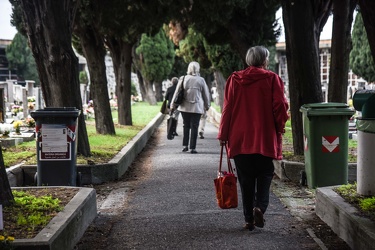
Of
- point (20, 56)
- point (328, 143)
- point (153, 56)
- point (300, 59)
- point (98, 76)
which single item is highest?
point (20, 56)

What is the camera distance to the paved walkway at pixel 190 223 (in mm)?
6484

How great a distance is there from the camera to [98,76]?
18.2 metres

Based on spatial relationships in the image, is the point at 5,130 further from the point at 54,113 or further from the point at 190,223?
the point at 190,223

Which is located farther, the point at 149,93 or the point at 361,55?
the point at 149,93

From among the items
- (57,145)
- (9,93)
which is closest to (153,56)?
(9,93)

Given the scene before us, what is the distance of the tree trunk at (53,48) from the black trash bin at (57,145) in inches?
82.3

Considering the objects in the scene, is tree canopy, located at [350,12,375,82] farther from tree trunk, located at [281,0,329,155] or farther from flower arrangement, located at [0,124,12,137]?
tree trunk, located at [281,0,329,155]

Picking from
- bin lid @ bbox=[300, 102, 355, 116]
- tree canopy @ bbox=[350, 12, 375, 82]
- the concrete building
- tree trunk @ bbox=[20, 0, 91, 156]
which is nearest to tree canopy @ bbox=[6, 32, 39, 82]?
the concrete building

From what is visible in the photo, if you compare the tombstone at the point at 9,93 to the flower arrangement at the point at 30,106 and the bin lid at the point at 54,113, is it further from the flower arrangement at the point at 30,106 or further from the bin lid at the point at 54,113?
the bin lid at the point at 54,113

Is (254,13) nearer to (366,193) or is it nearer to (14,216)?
(366,193)

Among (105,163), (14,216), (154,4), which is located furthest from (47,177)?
(154,4)

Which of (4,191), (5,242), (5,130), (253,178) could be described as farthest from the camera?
(5,130)

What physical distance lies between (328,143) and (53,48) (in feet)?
14.9

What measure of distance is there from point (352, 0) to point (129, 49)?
8620 millimetres
